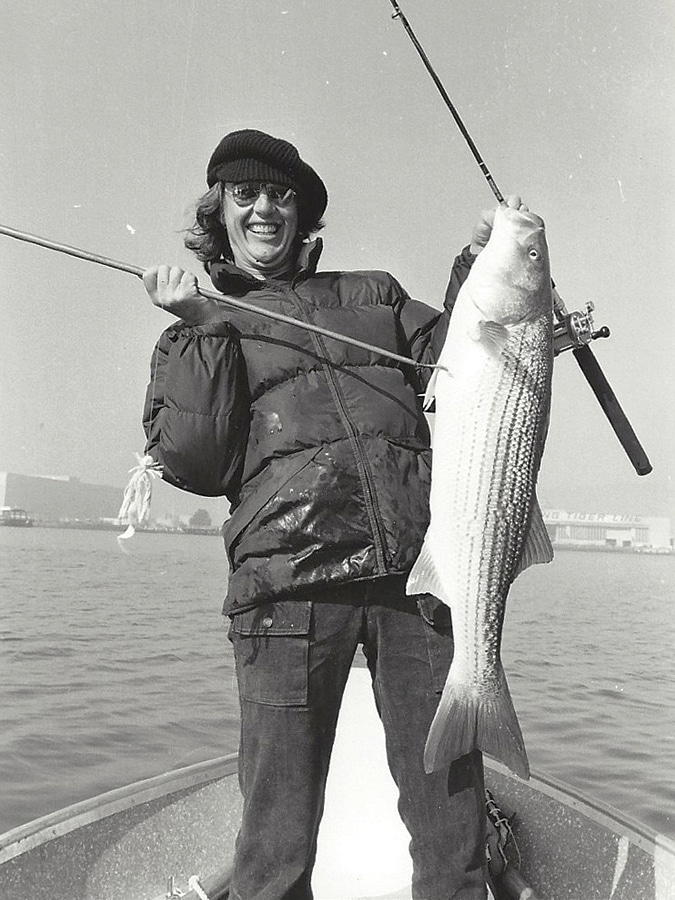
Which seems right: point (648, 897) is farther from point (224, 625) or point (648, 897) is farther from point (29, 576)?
point (29, 576)

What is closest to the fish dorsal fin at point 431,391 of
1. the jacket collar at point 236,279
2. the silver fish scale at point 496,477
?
the silver fish scale at point 496,477

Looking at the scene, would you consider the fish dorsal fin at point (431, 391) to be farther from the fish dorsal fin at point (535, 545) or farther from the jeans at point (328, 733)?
the jeans at point (328, 733)

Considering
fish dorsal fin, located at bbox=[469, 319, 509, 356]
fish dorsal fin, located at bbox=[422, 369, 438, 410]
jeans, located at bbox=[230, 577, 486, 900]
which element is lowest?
jeans, located at bbox=[230, 577, 486, 900]

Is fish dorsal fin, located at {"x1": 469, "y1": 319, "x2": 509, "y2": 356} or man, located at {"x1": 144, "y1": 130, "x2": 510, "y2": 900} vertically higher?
fish dorsal fin, located at {"x1": 469, "y1": 319, "x2": 509, "y2": 356}

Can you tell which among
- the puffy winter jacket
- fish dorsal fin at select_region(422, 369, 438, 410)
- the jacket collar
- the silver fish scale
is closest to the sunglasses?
the jacket collar

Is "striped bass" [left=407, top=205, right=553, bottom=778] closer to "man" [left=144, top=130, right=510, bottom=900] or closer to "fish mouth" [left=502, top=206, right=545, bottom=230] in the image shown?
"fish mouth" [left=502, top=206, right=545, bottom=230]

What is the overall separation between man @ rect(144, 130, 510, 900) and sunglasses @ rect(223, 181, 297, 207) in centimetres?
53

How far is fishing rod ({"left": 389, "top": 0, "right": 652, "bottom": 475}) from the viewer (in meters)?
2.99

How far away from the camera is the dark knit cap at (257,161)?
10.2ft

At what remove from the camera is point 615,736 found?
11.9 meters

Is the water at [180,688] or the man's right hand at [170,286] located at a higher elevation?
the man's right hand at [170,286]

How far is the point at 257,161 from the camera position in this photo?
3123mm

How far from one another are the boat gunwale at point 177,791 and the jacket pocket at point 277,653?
1827 mm

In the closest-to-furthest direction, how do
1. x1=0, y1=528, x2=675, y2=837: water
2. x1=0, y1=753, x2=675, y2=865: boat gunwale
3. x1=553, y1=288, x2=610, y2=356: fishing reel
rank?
x1=553, y1=288, x2=610, y2=356: fishing reel
x1=0, y1=753, x2=675, y2=865: boat gunwale
x1=0, y1=528, x2=675, y2=837: water
